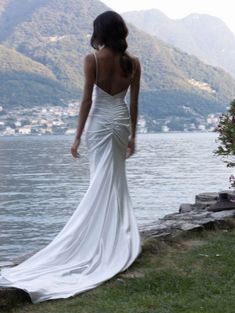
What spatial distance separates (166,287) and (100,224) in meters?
0.87

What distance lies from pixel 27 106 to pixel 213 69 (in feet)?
248

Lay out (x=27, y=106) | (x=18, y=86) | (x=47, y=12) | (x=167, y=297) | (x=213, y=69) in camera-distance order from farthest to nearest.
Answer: (x=47, y=12), (x=213, y=69), (x=18, y=86), (x=27, y=106), (x=167, y=297)

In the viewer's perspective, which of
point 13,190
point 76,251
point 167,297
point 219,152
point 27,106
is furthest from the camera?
point 27,106

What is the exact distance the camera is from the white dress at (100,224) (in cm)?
495

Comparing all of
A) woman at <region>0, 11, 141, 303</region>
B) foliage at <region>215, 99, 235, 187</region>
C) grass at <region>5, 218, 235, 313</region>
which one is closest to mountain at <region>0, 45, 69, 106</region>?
foliage at <region>215, 99, 235, 187</region>

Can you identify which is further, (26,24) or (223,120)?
(26,24)

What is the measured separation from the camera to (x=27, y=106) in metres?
123

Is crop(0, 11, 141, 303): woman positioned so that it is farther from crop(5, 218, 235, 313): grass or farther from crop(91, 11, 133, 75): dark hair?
crop(5, 218, 235, 313): grass

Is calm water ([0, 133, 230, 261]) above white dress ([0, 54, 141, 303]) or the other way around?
the other way around

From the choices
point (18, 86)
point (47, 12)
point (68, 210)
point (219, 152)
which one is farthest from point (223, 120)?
point (47, 12)

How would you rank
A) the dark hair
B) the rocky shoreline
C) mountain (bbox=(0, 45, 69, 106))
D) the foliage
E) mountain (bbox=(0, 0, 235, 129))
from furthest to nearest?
mountain (bbox=(0, 0, 235, 129)) < mountain (bbox=(0, 45, 69, 106)) < the foliage < the dark hair < the rocky shoreline

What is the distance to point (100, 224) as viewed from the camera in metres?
5.23

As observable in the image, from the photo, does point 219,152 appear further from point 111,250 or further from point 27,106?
point 27,106

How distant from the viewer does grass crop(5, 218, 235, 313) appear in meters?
4.20
